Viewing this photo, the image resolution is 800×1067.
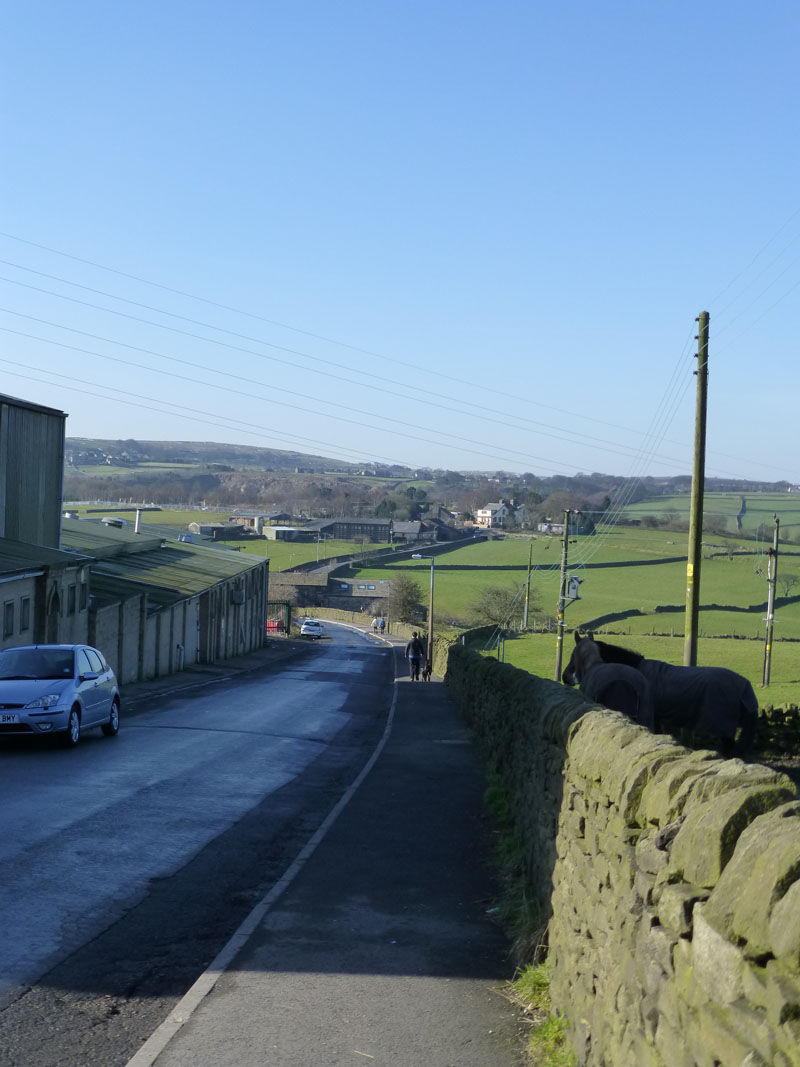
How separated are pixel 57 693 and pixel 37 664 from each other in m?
1.42

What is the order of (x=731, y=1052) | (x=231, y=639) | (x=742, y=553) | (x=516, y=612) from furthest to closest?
(x=516, y=612) < (x=742, y=553) < (x=231, y=639) < (x=731, y=1052)

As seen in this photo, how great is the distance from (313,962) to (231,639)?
56.0m

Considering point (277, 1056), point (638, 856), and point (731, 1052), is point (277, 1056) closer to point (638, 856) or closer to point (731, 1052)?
point (638, 856)

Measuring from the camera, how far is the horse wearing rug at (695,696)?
424 inches

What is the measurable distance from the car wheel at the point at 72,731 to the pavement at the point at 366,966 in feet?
21.4

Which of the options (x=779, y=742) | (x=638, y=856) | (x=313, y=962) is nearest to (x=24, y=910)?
(x=313, y=962)

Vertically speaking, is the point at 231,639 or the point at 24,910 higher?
the point at 24,910

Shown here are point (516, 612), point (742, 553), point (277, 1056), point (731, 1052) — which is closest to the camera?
point (731, 1052)

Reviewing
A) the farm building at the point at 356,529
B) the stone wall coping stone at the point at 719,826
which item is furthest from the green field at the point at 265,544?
the stone wall coping stone at the point at 719,826

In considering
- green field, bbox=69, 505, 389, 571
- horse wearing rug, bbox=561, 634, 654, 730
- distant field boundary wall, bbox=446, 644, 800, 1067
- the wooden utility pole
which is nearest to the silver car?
horse wearing rug, bbox=561, 634, 654, 730

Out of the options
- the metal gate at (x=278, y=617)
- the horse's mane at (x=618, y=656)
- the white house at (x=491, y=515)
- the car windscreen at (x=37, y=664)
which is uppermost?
the white house at (x=491, y=515)

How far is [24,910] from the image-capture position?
8484mm

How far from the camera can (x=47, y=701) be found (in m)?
18.2

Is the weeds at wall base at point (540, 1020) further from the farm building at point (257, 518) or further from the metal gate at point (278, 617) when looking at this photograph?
the farm building at point (257, 518)
